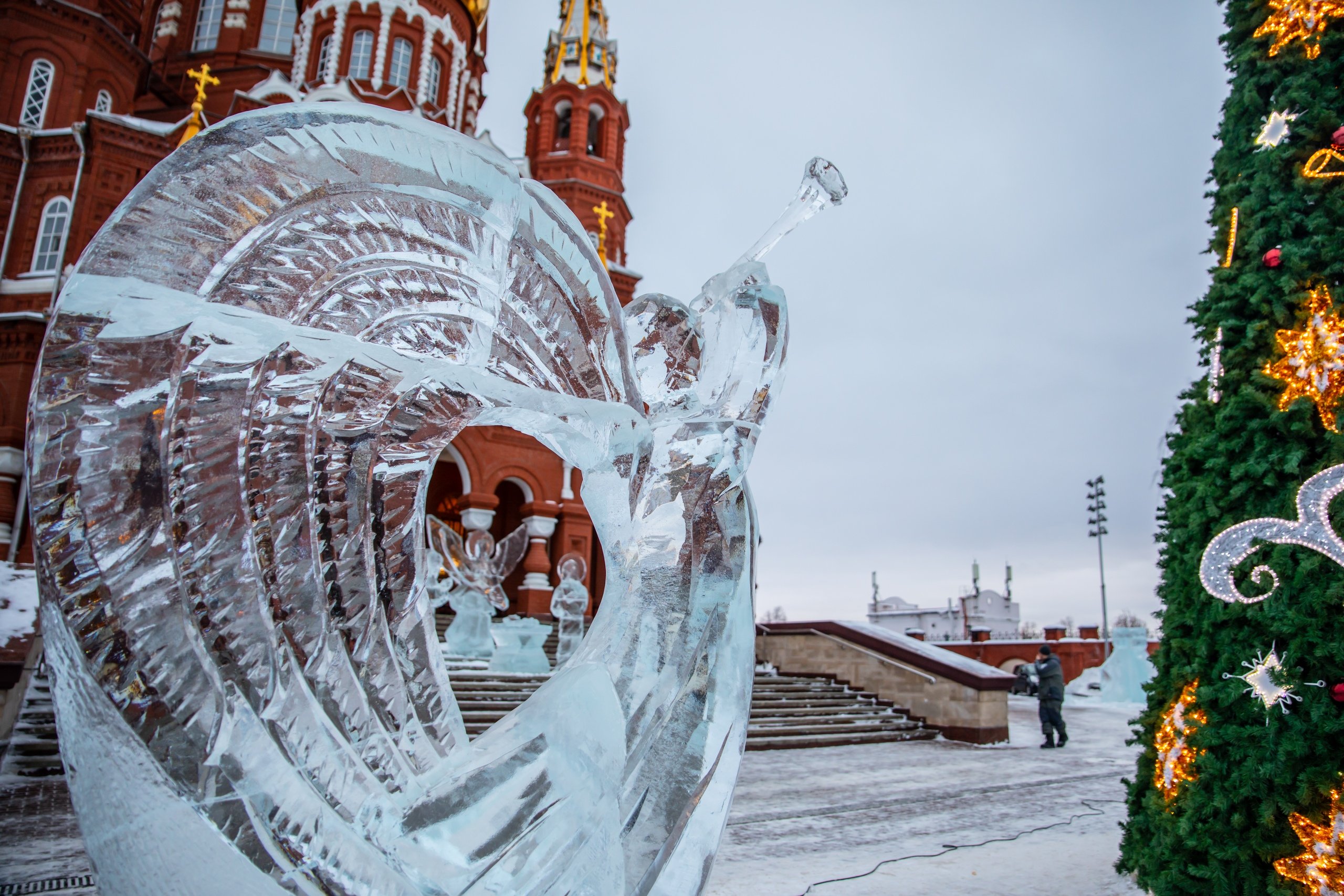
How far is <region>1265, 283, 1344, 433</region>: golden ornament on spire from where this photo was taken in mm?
3066

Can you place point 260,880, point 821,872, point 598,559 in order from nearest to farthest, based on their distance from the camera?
point 260,880, point 821,872, point 598,559

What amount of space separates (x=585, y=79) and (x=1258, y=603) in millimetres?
26065

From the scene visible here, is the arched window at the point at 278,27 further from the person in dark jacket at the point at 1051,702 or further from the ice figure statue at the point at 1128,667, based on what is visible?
the ice figure statue at the point at 1128,667

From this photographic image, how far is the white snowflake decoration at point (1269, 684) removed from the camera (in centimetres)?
298

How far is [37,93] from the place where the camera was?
19.4 meters

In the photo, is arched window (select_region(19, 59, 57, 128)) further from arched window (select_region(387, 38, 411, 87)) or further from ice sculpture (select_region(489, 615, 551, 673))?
ice sculpture (select_region(489, 615, 551, 673))

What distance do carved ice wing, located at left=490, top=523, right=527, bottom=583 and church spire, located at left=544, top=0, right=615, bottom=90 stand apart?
17670 millimetres

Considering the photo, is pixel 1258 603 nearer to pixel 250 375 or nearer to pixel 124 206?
pixel 250 375

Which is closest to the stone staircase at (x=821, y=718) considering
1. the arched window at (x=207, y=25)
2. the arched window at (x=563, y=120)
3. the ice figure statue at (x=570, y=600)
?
the ice figure statue at (x=570, y=600)

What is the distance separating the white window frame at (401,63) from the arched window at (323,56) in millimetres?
1641

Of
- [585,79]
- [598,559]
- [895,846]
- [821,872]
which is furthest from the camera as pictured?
[585,79]

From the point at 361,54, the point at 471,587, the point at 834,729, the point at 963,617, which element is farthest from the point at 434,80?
the point at 963,617

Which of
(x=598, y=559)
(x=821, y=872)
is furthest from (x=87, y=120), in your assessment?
(x=821, y=872)

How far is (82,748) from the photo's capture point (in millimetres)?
1064
